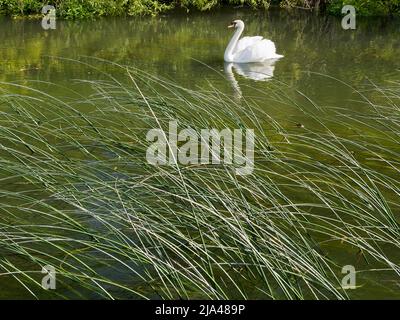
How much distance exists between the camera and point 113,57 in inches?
465

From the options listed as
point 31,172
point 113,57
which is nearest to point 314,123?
point 31,172

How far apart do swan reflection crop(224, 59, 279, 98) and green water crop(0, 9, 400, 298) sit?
0.02m

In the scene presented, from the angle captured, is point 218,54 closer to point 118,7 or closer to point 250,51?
point 250,51

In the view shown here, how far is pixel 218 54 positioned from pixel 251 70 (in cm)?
172

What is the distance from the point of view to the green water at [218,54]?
902cm

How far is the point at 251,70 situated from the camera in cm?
1043
